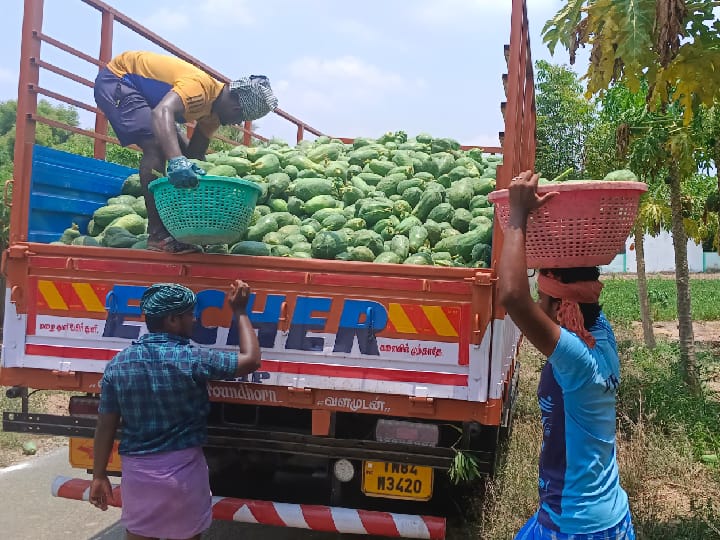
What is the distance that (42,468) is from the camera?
5.85m

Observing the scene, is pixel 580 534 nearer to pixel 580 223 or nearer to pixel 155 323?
pixel 580 223

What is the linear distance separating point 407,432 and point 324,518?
24.5 inches

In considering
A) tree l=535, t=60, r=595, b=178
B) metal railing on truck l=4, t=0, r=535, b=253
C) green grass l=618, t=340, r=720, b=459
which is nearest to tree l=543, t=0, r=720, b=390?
metal railing on truck l=4, t=0, r=535, b=253

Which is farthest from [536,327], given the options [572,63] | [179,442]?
[572,63]

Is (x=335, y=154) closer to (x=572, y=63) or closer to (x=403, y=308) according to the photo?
(x=572, y=63)

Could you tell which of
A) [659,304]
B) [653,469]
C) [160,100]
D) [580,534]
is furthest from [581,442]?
[659,304]

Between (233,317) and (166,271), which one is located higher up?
(166,271)

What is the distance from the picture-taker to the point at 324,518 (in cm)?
341

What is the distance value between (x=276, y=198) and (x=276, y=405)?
167cm

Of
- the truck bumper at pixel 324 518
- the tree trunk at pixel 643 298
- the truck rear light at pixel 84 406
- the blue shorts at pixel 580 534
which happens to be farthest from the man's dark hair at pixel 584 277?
the tree trunk at pixel 643 298

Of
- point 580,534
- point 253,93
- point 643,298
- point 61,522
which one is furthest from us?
point 643,298

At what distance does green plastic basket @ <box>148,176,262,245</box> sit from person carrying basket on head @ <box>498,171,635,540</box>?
63.0 inches

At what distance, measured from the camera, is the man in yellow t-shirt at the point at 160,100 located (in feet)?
13.2

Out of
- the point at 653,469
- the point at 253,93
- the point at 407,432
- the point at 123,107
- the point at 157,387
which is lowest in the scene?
the point at 653,469
